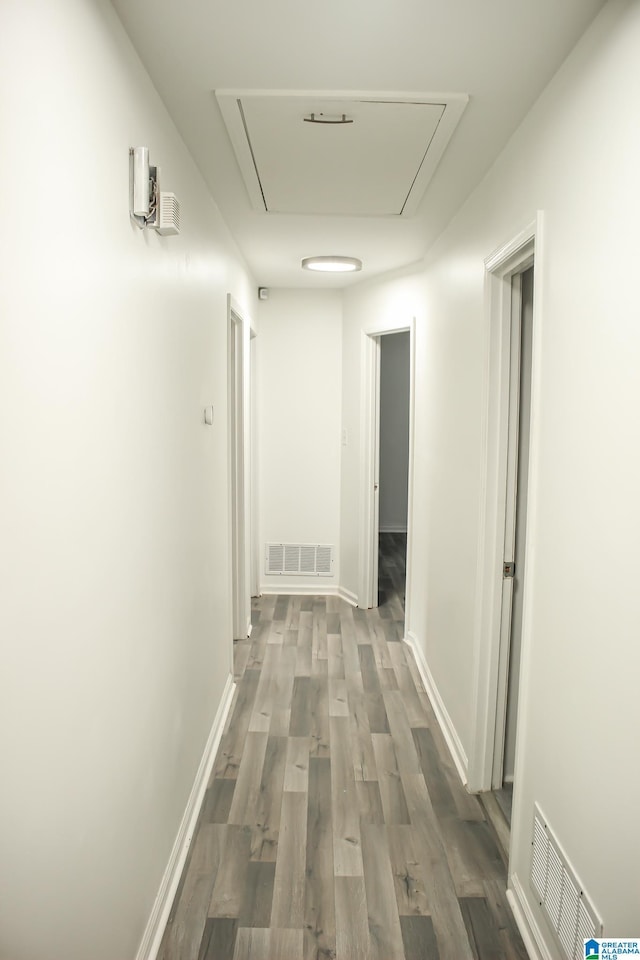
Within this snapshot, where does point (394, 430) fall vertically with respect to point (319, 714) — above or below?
above

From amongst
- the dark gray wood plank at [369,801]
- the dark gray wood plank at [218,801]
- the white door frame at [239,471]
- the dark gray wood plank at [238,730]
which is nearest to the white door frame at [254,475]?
the white door frame at [239,471]

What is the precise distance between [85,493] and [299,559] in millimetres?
4234

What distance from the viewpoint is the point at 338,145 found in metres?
2.27

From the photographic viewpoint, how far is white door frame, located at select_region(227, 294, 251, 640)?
4.11 metres

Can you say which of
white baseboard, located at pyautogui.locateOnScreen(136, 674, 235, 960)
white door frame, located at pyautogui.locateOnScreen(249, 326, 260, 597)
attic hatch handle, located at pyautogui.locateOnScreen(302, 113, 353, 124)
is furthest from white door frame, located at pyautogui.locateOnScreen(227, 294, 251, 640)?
attic hatch handle, located at pyautogui.locateOnScreen(302, 113, 353, 124)

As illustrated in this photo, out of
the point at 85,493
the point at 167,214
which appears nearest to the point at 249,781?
the point at 85,493

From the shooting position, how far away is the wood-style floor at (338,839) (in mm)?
1971

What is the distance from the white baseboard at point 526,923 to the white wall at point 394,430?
553 centimetres

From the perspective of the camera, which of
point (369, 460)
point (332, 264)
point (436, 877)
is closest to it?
point (436, 877)

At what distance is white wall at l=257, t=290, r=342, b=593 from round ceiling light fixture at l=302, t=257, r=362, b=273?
0.96 meters

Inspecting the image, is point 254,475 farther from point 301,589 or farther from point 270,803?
point 270,803

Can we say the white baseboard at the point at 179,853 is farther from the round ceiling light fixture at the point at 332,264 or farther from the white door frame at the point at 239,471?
the round ceiling light fixture at the point at 332,264

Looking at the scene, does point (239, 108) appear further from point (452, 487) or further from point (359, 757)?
point (359, 757)

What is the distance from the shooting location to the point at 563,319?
69.7 inches
